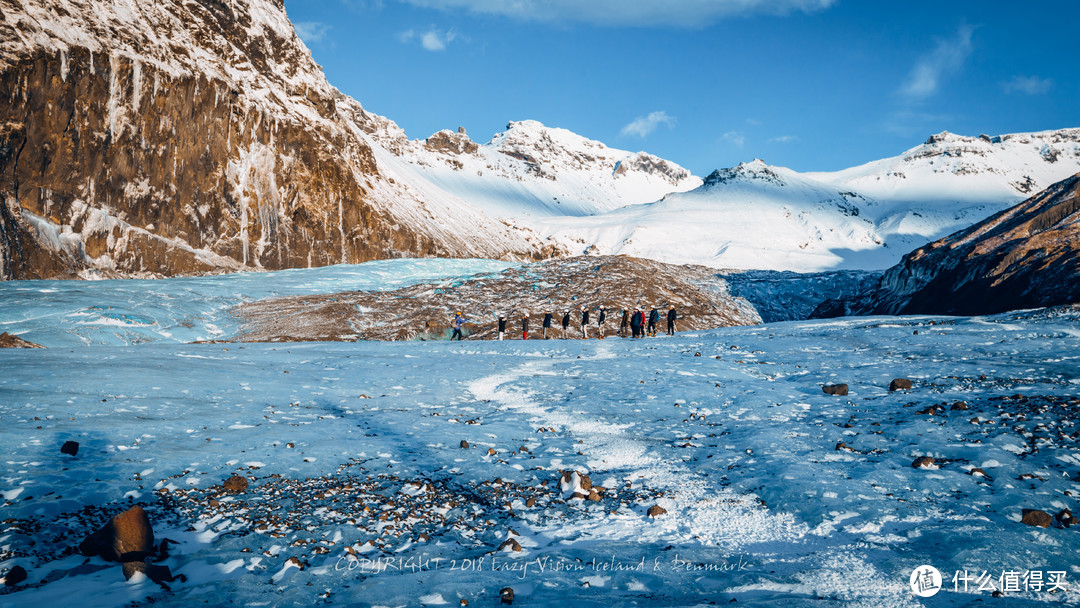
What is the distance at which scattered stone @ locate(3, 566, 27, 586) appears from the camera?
4793 mm

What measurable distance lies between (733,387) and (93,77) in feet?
211

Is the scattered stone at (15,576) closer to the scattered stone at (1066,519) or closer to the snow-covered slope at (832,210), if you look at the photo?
the scattered stone at (1066,519)

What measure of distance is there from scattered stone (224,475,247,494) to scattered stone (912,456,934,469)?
8.01 metres

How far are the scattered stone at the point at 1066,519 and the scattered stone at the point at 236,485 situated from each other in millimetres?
8428

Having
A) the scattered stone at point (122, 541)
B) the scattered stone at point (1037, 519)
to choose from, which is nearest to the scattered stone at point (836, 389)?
the scattered stone at point (1037, 519)

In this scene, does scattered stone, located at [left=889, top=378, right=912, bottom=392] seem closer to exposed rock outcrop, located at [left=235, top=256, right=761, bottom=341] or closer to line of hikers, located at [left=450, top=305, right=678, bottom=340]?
line of hikers, located at [left=450, top=305, right=678, bottom=340]

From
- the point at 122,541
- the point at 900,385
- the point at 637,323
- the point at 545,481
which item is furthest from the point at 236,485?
the point at 637,323

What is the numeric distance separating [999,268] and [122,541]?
35.2 metres

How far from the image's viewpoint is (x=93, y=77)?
54.1m

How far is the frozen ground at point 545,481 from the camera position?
5.06 metres

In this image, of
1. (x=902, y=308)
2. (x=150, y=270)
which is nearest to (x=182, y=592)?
(x=902, y=308)

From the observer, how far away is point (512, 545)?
5820mm

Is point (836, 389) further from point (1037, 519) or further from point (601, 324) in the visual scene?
point (601, 324)

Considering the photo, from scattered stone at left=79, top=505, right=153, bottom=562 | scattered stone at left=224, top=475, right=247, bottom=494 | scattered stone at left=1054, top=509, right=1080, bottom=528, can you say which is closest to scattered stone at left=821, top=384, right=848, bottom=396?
scattered stone at left=1054, top=509, right=1080, bottom=528
